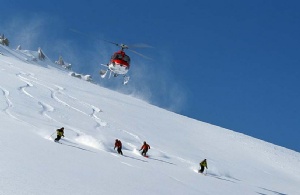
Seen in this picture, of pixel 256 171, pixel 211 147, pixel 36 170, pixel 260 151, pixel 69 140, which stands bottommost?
pixel 36 170

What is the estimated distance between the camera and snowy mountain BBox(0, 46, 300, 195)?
9227 millimetres

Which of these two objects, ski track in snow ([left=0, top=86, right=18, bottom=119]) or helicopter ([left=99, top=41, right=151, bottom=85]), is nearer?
ski track in snow ([left=0, top=86, right=18, bottom=119])

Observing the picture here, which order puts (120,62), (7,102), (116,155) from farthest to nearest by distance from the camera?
(120,62), (7,102), (116,155)

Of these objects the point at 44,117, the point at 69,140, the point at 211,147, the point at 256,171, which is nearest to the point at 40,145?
the point at 69,140

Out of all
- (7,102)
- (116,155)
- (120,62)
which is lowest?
(116,155)

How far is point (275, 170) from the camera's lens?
27344 millimetres

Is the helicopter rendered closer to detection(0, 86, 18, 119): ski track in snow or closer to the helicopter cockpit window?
the helicopter cockpit window

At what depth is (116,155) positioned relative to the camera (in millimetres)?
15875

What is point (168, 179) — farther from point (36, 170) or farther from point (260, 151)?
point (260, 151)

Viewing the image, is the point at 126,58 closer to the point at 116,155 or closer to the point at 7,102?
the point at 7,102

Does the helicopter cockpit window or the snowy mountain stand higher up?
the helicopter cockpit window

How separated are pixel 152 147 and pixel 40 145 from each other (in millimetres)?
10060

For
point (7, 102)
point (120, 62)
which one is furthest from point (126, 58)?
point (7, 102)

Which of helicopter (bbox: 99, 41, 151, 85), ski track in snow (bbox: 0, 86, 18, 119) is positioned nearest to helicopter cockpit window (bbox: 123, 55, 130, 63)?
helicopter (bbox: 99, 41, 151, 85)
